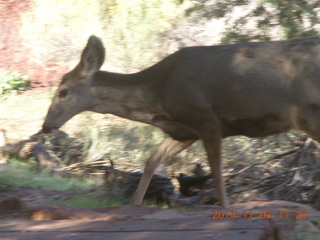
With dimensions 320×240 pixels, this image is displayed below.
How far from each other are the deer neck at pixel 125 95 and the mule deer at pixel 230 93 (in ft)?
0.05

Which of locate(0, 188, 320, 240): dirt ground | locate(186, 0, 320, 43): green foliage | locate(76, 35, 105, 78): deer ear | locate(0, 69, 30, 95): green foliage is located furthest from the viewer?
locate(0, 69, 30, 95): green foliage

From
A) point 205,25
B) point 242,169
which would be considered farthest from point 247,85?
point 205,25

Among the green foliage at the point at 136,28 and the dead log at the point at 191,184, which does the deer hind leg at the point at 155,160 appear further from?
the green foliage at the point at 136,28

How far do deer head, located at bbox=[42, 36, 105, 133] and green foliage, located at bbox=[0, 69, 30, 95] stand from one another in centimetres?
680

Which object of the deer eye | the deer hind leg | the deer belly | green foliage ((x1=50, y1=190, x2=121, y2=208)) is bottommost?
green foliage ((x1=50, y1=190, x2=121, y2=208))

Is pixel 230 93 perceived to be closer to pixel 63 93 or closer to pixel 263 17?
pixel 63 93

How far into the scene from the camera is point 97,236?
492cm

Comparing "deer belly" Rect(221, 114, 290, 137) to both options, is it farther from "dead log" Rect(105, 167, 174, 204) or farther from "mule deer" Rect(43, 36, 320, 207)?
"dead log" Rect(105, 167, 174, 204)

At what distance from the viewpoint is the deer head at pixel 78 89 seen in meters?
8.27

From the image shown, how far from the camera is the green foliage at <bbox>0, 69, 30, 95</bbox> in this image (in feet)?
49.7

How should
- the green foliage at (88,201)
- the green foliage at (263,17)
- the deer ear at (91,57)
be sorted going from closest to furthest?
the green foliage at (88,201), the deer ear at (91,57), the green foliage at (263,17)

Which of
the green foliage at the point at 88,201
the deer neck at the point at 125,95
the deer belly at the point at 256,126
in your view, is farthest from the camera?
the deer neck at the point at 125,95
